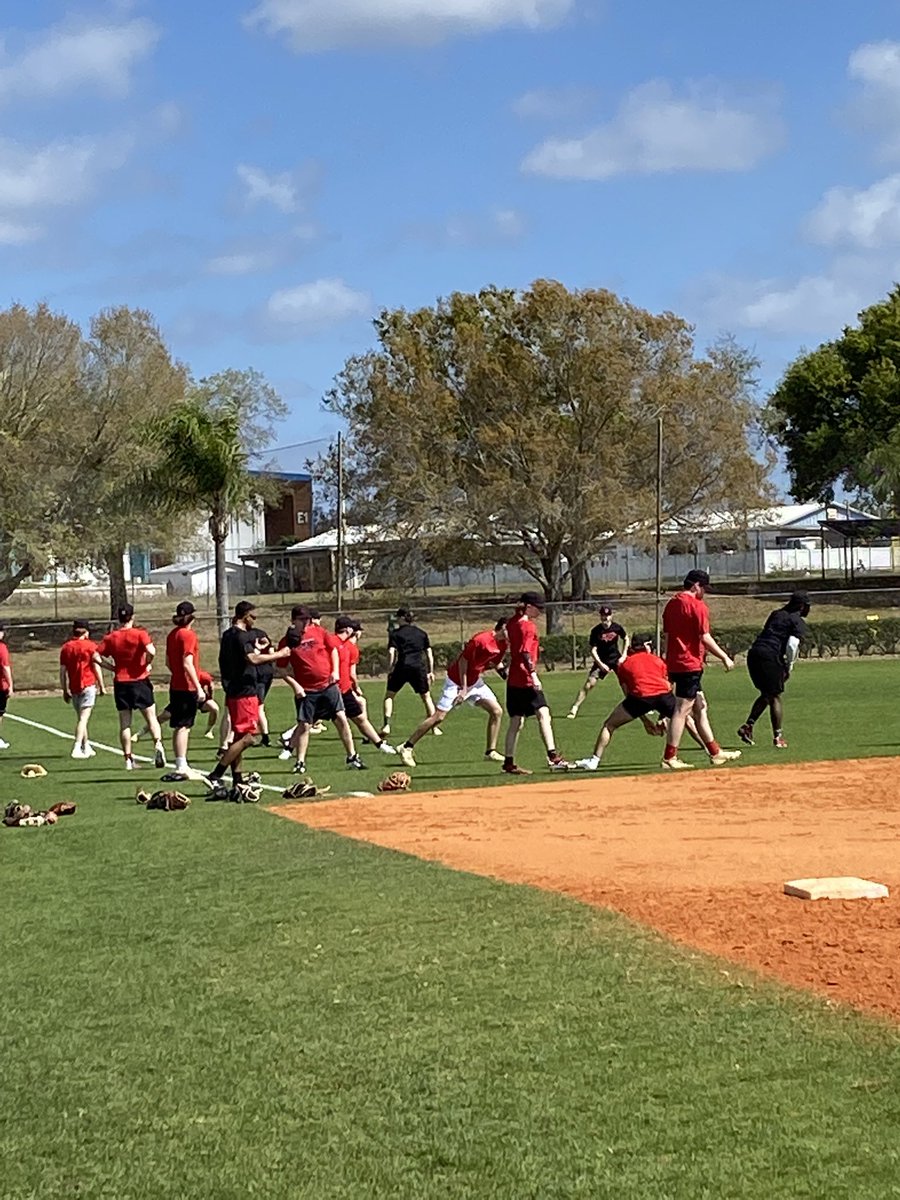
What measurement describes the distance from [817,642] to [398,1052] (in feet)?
125

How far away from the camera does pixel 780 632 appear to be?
1969 centimetres

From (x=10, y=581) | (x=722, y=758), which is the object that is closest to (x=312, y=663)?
(x=722, y=758)

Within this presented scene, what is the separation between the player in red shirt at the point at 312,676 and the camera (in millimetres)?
17422

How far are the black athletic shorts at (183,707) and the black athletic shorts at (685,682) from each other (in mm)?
5278

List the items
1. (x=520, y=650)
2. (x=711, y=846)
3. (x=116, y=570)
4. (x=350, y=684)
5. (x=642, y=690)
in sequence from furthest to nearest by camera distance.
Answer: (x=116, y=570), (x=350, y=684), (x=520, y=650), (x=642, y=690), (x=711, y=846)

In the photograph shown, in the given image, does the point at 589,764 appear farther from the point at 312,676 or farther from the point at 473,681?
the point at 312,676

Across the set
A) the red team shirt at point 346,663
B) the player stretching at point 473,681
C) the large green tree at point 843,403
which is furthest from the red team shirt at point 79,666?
the large green tree at point 843,403

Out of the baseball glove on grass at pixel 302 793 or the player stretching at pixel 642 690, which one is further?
the player stretching at pixel 642 690

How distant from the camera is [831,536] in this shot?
85875 millimetres

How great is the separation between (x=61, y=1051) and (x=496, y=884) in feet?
13.2

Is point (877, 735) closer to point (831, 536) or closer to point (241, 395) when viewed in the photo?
point (241, 395)

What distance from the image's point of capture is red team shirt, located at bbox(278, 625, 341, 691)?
57.1ft

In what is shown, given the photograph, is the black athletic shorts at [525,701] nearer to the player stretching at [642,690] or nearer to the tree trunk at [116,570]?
the player stretching at [642,690]

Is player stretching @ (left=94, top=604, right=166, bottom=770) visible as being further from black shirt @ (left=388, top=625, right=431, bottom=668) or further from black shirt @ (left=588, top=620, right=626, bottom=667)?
black shirt @ (left=588, top=620, right=626, bottom=667)
